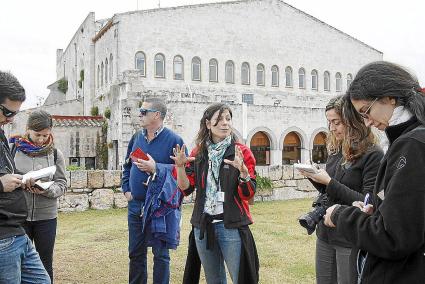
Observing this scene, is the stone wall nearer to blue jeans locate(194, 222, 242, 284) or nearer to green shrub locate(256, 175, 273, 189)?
green shrub locate(256, 175, 273, 189)

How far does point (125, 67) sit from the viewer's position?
2917 cm

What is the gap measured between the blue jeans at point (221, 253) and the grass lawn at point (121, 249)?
1921 millimetres

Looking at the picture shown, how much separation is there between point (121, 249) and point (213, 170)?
13.9 feet

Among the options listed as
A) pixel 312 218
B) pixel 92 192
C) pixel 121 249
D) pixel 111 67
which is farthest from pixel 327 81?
pixel 312 218

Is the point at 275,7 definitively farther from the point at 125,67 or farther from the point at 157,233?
the point at 157,233

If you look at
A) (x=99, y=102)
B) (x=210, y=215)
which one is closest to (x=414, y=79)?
(x=210, y=215)

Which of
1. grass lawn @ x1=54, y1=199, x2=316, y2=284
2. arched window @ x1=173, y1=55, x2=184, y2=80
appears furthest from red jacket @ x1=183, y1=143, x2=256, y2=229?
arched window @ x1=173, y1=55, x2=184, y2=80

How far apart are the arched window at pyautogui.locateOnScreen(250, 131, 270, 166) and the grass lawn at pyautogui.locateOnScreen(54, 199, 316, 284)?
16.1 meters

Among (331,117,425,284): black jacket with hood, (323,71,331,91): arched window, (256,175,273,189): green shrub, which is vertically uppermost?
(323,71,331,91): arched window

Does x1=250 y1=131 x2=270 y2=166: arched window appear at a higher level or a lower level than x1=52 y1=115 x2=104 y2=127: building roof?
lower

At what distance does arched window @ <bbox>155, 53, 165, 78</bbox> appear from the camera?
1185 inches

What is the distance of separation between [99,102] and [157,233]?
28.6 m

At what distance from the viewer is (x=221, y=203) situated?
432 centimetres

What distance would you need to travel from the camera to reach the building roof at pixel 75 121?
26.1 metres
